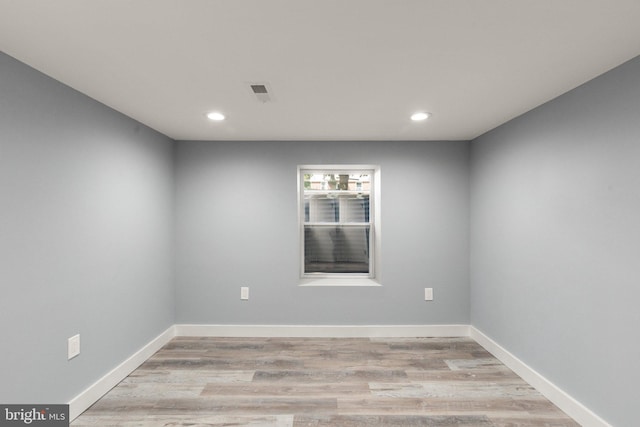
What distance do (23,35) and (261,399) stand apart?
2526 millimetres

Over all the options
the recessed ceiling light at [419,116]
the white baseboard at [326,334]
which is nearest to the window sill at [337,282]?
the white baseboard at [326,334]

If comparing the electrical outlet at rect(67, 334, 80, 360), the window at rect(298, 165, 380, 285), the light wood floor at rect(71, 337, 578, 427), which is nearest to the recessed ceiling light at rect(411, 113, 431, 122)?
the window at rect(298, 165, 380, 285)

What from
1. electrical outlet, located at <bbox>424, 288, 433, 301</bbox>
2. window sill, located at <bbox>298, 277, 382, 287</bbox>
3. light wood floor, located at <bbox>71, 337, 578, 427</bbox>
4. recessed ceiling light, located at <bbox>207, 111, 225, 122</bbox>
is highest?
recessed ceiling light, located at <bbox>207, 111, 225, 122</bbox>

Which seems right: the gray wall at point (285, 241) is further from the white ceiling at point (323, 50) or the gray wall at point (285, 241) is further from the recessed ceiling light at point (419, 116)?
the white ceiling at point (323, 50)

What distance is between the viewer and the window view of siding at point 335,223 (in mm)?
3902

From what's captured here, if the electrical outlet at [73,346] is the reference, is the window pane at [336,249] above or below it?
above

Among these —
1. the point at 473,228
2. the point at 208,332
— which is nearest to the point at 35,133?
the point at 208,332

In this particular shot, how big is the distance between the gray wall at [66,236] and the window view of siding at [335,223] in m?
1.72

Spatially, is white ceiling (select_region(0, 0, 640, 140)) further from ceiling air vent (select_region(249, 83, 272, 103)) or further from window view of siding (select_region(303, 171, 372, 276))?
window view of siding (select_region(303, 171, 372, 276))

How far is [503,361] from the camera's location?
2.91 meters

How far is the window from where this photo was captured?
3889 millimetres

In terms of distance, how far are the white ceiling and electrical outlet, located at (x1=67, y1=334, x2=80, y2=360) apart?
5.42 feet

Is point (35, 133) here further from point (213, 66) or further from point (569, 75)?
point (569, 75)

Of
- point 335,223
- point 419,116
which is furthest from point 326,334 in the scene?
point 419,116
